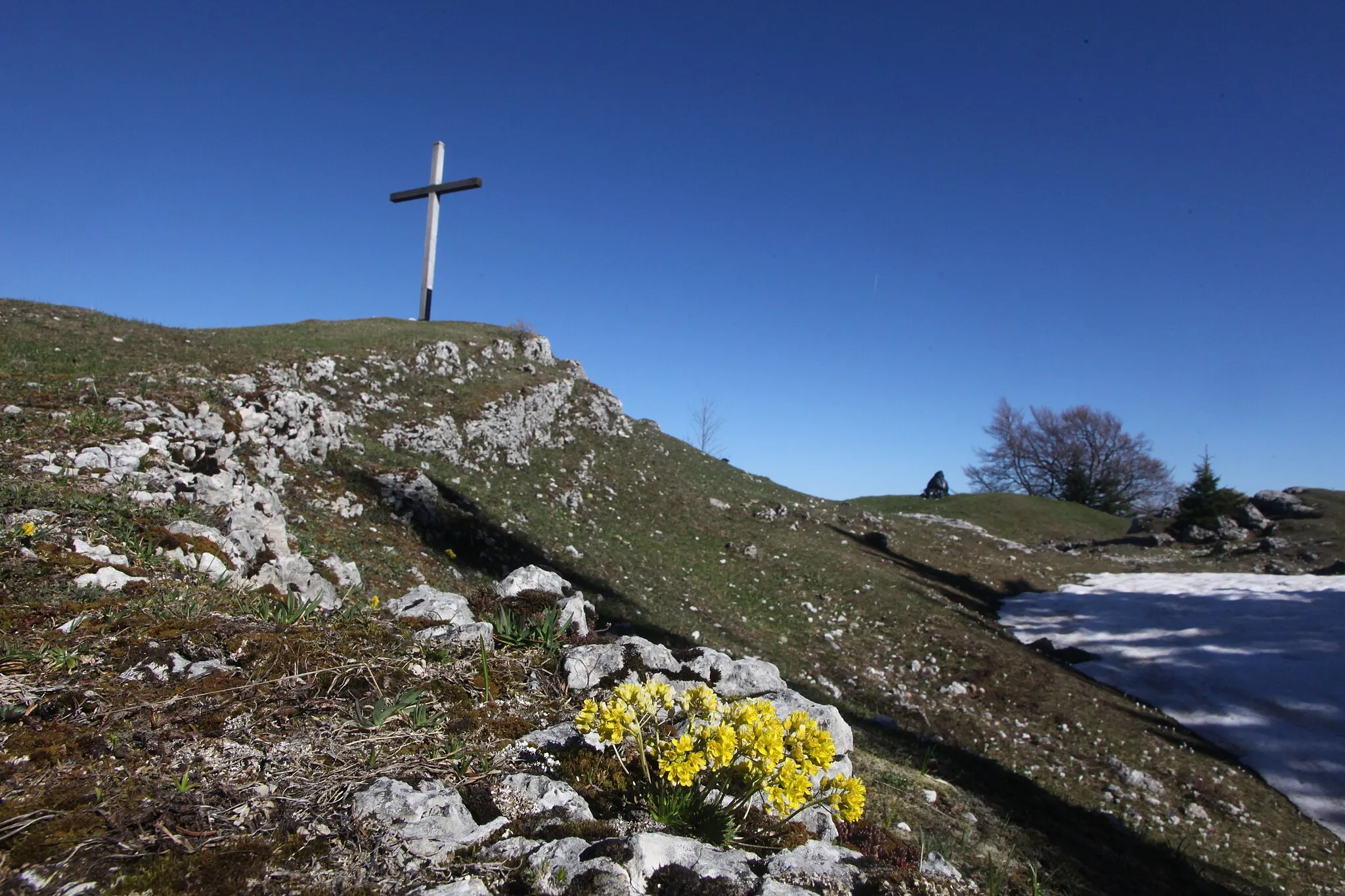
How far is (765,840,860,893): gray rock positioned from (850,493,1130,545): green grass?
141 feet

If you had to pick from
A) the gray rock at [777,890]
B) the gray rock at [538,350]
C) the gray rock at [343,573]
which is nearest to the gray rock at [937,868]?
the gray rock at [777,890]

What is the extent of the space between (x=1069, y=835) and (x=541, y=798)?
7803 mm

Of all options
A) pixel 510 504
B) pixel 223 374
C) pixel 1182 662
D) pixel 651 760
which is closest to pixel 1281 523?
pixel 1182 662

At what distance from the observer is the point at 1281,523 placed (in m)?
33.0

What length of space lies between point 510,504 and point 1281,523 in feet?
128

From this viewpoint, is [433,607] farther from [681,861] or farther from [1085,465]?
[1085,465]

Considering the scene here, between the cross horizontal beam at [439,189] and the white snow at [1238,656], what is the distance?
2232 cm

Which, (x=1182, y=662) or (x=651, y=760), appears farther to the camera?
(x=1182, y=662)

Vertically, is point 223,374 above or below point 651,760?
above

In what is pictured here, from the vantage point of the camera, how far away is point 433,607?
5.12m

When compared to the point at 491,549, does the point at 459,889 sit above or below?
below

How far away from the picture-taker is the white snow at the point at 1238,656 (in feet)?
39.1

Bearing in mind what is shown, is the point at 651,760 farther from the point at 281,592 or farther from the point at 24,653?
the point at 281,592

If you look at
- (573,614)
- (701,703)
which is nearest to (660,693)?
(701,703)
